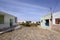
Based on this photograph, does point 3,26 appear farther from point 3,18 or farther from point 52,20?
point 52,20

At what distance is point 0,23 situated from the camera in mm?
22391

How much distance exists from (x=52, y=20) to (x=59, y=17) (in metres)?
2.48

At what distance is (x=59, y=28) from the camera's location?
1956 centimetres

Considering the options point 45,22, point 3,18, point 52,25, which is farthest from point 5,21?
point 45,22

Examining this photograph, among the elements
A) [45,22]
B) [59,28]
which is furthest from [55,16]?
[45,22]

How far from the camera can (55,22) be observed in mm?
23391

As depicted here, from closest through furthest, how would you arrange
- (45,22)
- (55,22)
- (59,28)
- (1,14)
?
(59,28)
(1,14)
(55,22)
(45,22)

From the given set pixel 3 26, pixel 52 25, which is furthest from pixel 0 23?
pixel 52 25

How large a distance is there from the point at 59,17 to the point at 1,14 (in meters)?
11.7

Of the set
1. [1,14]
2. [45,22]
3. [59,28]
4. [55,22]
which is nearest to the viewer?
[59,28]

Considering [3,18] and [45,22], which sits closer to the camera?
[3,18]

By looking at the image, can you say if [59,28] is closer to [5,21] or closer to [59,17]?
[59,17]

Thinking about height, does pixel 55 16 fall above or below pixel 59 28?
above

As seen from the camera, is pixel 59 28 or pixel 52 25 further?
pixel 52 25
